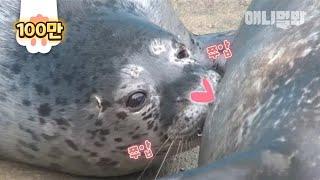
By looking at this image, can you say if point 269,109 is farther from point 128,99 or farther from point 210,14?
point 210,14

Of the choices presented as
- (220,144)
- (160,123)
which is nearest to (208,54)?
(160,123)

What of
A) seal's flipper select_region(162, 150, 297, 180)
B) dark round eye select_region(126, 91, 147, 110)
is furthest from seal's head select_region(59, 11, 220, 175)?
seal's flipper select_region(162, 150, 297, 180)

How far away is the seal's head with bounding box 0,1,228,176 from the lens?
9.14ft

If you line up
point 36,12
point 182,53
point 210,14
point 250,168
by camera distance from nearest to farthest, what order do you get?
1. point 250,168
2. point 182,53
3. point 36,12
4. point 210,14

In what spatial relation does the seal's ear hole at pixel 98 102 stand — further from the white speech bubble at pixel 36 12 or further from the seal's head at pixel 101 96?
the white speech bubble at pixel 36 12

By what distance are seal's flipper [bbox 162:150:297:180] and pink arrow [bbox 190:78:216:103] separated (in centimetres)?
142

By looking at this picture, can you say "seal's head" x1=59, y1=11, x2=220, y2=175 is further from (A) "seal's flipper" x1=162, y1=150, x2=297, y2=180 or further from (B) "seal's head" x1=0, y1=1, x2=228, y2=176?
(A) "seal's flipper" x1=162, y1=150, x2=297, y2=180

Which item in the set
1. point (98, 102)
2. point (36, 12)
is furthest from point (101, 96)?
point (36, 12)

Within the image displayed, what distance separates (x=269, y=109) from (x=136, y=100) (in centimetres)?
126

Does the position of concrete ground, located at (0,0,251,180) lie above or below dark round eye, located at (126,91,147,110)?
above

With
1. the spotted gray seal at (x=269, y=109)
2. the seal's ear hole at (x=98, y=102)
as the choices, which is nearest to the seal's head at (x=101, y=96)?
the seal's ear hole at (x=98, y=102)

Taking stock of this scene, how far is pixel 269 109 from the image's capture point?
1.59 metres

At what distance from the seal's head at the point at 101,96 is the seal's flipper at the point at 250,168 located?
1.42m

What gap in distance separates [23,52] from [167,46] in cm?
59
